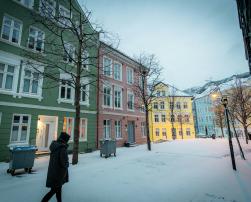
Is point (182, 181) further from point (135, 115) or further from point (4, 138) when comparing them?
point (135, 115)

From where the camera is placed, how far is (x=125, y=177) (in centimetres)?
680

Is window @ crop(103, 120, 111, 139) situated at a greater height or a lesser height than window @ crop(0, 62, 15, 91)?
lesser

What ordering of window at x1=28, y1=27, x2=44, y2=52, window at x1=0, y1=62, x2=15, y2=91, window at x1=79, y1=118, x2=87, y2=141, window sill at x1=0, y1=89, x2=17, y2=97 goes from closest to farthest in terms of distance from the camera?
window sill at x1=0, y1=89, x2=17, y2=97 < window at x1=0, y1=62, x2=15, y2=91 < window at x1=28, y1=27, x2=44, y2=52 < window at x1=79, y1=118, x2=87, y2=141

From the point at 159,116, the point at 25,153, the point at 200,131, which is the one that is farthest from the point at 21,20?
the point at 200,131

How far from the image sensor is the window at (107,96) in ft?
63.5

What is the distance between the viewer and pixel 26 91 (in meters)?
12.4

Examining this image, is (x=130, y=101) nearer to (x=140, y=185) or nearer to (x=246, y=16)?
(x=246, y=16)

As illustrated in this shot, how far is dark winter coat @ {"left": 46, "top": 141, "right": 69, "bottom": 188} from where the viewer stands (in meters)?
4.05

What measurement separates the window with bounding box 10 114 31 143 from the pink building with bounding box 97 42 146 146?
705cm

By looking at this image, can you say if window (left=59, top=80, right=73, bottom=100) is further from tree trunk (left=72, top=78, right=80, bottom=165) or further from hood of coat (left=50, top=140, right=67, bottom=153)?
hood of coat (left=50, top=140, right=67, bottom=153)

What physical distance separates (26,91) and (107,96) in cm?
919

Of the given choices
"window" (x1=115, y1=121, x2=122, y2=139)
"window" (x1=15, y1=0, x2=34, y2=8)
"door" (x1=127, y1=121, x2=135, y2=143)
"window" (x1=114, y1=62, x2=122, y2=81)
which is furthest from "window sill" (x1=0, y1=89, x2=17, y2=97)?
"door" (x1=127, y1=121, x2=135, y2=143)

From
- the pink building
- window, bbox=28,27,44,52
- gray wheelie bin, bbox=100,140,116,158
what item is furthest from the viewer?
the pink building

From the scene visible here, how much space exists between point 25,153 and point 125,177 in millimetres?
4924
